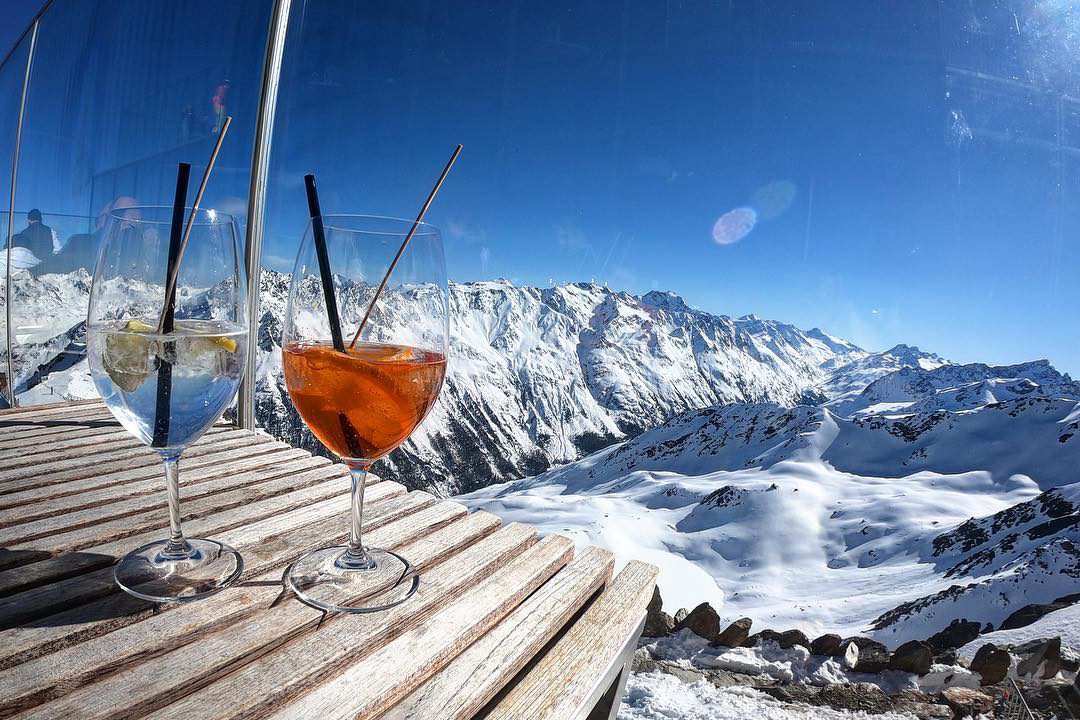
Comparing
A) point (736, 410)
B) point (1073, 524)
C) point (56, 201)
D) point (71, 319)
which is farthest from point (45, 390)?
point (736, 410)

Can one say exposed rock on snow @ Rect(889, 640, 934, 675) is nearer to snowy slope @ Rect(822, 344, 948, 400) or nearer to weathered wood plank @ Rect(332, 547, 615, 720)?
weathered wood plank @ Rect(332, 547, 615, 720)

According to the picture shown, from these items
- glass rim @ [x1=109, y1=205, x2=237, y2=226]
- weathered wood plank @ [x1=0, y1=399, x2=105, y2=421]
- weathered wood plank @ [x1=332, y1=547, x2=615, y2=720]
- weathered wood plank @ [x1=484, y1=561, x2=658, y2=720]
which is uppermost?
glass rim @ [x1=109, y1=205, x2=237, y2=226]

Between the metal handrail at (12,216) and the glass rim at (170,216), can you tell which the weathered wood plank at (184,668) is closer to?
the glass rim at (170,216)

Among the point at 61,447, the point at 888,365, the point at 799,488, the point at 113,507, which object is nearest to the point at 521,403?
the point at 799,488

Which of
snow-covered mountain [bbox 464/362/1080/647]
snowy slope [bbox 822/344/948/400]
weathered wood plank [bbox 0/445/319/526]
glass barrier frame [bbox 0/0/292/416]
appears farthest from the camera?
snowy slope [bbox 822/344/948/400]

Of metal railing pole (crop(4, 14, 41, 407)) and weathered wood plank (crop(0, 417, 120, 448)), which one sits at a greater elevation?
metal railing pole (crop(4, 14, 41, 407))

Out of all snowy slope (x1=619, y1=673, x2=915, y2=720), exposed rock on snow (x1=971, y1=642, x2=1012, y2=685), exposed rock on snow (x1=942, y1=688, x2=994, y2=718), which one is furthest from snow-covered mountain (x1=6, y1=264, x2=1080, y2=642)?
exposed rock on snow (x1=971, y1=642, x2=1012, y2=685)

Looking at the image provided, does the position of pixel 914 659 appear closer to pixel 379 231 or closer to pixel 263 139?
pixel 379 231
